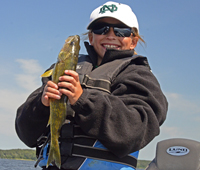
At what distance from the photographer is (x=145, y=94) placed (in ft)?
13.2

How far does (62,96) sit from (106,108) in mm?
543

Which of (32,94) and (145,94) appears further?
(32,94)

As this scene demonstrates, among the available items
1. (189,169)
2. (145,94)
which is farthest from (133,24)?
(189,169)

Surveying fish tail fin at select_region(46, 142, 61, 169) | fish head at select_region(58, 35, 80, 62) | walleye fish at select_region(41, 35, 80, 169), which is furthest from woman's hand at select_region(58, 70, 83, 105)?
fish tail fin at select_region(46, 142, 61, 169)

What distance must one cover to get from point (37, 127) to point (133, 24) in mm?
2331

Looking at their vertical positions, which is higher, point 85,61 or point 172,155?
point 85,61

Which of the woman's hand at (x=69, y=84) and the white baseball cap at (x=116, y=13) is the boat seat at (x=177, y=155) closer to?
the white baseball cap at (x=116, y=13)

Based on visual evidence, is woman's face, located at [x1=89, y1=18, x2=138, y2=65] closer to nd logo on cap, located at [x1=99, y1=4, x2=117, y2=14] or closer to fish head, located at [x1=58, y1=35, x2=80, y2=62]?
nd logo on cap, located at [x1=99, y1=4, x2=117, y2=14]

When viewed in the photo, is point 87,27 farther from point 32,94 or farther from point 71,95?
point 71,95

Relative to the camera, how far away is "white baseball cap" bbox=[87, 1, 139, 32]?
16.0ft

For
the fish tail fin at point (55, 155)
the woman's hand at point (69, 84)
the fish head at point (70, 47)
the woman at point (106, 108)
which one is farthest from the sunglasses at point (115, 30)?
the fish tail fin at point (55, 155)

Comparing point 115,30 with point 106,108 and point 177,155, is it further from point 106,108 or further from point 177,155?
point 177,155

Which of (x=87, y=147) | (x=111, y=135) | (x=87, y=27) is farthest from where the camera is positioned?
(x=87, y=27)

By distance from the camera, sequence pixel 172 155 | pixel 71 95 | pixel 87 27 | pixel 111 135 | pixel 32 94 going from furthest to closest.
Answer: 1. pixel 87 27
2. pixel 172 155
3. pixel 32 94
4. pixel 111 135
5. pixel 71 95
